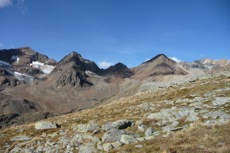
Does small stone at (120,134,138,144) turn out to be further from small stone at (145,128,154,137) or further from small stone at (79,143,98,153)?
small stone at (79,143,98,153)

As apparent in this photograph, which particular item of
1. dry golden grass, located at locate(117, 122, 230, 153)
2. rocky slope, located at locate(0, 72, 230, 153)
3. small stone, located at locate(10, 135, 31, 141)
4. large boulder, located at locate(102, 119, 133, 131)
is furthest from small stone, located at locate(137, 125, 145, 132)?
small stone, located at locate(10, 135, 31, 141)

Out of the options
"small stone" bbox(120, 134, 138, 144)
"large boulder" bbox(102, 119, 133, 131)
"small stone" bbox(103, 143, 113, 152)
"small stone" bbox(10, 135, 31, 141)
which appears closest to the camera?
"small stone" bbox(103, 143, 113, 152)

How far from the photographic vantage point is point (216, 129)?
1789 centimetres

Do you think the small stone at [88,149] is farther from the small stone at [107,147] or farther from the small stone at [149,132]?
the small stone at [149,132]

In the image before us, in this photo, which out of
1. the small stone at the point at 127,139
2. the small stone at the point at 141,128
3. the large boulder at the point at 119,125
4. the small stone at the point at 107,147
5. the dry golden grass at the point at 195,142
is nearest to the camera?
the dry golden grass at the point at 195,142

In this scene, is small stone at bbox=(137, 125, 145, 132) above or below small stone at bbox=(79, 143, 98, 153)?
above

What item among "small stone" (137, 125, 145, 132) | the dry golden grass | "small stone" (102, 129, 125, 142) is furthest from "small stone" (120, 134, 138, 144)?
"small stone" (137, 125, 145, 132)

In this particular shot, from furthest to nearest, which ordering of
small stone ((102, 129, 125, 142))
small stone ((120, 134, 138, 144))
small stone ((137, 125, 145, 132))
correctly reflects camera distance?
small stone ((137, 125, 145, 132))
small stone ((102, 129, 125, 142))
small stone ((120, 134, 138, 144))

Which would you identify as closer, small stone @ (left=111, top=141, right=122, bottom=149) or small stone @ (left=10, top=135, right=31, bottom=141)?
small stone @ (left=111, top=141, right=122, bottom=149)

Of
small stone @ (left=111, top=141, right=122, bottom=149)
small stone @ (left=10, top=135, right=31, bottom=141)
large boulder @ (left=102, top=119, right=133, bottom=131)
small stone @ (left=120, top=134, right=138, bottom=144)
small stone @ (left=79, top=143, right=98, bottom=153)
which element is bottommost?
small stone @ (left=79, top=143, right=98, bottom=153)

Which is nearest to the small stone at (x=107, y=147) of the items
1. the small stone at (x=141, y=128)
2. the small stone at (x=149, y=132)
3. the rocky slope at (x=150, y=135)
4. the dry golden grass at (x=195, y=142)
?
the rocky slope at (x=150, y=135)

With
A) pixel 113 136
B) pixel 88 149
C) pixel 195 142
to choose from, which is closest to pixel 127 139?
pixel 113 136


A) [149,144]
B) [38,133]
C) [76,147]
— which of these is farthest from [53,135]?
[149,144]

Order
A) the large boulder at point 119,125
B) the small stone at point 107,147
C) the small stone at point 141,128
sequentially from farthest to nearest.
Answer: the large boulder at point 119,125
the small stone at point 141,128
the small stone at point 107,147
